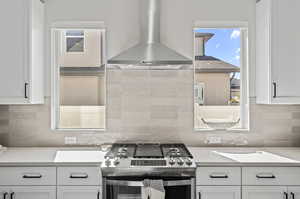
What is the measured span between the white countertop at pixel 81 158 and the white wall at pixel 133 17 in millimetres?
635

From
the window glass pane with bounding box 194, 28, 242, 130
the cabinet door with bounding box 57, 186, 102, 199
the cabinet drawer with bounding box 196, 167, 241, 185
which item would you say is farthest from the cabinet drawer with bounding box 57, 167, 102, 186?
the window glass pane with bounding box 194, 28, 242, 130

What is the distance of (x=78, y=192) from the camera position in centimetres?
229

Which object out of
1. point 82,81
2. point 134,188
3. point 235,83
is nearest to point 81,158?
point 134,188

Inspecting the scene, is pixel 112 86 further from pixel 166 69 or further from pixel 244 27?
pixel 244 27

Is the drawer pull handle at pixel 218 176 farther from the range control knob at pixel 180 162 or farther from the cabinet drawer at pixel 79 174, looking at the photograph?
the cabinet drawer at pixel 79 174

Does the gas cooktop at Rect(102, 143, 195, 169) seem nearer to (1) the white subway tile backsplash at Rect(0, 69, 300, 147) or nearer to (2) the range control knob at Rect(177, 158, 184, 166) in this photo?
(2) the range control knob at Rect(177, 158, 184, 166)

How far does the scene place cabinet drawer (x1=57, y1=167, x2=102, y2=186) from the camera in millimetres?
2283

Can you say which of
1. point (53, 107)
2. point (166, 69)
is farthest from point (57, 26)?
point (166, 69)

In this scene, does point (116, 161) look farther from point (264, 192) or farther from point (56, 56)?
point (56, 56)

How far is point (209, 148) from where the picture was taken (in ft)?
9.37

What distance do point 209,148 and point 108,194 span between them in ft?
3.67

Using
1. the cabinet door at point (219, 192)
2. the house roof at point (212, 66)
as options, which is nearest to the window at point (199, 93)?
the house roof at point (212, 66)

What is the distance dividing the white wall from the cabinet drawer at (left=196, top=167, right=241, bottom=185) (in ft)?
3.38

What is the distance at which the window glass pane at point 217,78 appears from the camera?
10.2 feet
